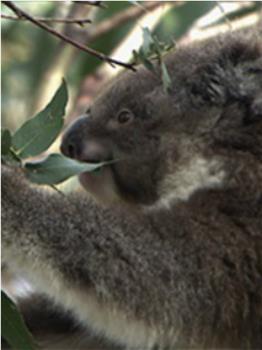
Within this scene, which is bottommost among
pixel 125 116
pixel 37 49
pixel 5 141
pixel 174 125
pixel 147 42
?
pixel 37 49

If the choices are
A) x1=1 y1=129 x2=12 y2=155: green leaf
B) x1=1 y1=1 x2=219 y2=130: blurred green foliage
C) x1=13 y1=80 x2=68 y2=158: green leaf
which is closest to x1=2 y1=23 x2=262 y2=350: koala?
x1=13 y1=80 x2=68 y2=158: green leaf

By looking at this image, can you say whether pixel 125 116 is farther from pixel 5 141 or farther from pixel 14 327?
pixel 14 327

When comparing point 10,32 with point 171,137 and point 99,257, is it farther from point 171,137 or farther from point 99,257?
point 99,257

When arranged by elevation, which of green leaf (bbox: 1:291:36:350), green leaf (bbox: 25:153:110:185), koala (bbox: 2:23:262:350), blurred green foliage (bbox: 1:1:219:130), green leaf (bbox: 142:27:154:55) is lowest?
blurred green foliage (bbox: 1:1:219:130)

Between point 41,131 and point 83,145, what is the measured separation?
3.10 feet

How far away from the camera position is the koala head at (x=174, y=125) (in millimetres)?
4293

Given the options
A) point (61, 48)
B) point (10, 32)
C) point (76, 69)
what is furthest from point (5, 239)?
point (10, 32)

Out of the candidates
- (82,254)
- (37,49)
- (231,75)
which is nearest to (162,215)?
(82,254)

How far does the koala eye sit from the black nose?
112 millimetres

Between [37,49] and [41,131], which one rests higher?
[41,131]

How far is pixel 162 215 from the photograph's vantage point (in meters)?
4.02

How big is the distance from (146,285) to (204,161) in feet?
2.20

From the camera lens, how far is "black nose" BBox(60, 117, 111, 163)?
170 inches

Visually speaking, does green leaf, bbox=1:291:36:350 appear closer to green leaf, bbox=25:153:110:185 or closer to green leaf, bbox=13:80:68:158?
green leaf, bbox=25:153:110:185
